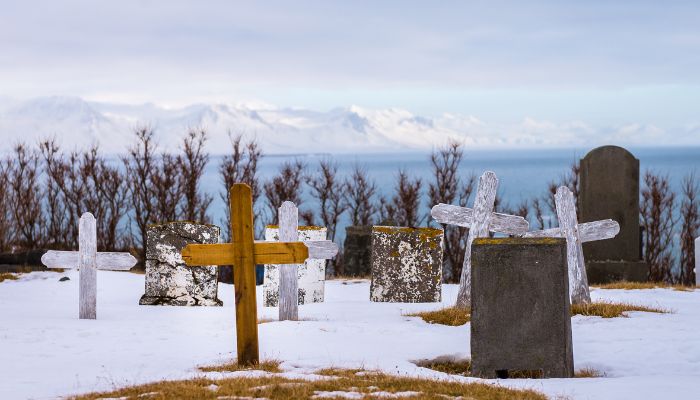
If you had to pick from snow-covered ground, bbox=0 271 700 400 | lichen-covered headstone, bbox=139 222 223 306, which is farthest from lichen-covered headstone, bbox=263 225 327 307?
lichen-covered headstone, bbox=139 222 223 306

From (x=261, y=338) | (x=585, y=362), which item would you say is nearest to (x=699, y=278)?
(x=585, y=362)

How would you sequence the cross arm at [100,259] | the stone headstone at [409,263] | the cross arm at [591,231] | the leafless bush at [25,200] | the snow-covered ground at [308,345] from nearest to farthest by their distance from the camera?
1. the snow-covered ground at [308,345]
2. the cross arm at [100,259]
3. the cross arm at [591,231]
4. the stone headstone at [409,263]
5. the leafless bush at [25,200]

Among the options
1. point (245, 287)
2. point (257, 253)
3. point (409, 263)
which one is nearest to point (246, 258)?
point (257, 253)

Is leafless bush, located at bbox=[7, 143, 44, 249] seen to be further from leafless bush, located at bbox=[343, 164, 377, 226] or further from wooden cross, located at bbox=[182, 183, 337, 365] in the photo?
wooden cross, located at bbox=[182, 183, 337, 365]

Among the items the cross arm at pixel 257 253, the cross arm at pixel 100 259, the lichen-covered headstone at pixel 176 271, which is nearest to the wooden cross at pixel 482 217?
the lichen-covered headstone at pixel 176 271

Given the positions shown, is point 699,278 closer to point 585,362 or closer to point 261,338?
point 585,362

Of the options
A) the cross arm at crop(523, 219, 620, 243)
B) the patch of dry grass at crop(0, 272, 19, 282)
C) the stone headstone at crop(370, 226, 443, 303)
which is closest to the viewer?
the cross arm at crop(523, 219, 620, 243)

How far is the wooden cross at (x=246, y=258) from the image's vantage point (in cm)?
855

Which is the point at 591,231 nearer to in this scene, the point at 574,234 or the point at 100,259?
the point at 574,234

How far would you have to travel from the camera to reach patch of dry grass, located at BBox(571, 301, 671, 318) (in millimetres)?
11375

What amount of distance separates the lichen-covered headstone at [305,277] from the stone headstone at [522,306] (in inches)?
241

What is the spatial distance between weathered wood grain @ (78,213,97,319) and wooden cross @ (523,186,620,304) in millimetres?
6221

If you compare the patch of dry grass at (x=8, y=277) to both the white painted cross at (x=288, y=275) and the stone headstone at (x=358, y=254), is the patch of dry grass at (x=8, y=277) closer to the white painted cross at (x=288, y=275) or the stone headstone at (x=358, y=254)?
the stone headstone at (x=358, y=254)

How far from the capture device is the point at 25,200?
23047mm
